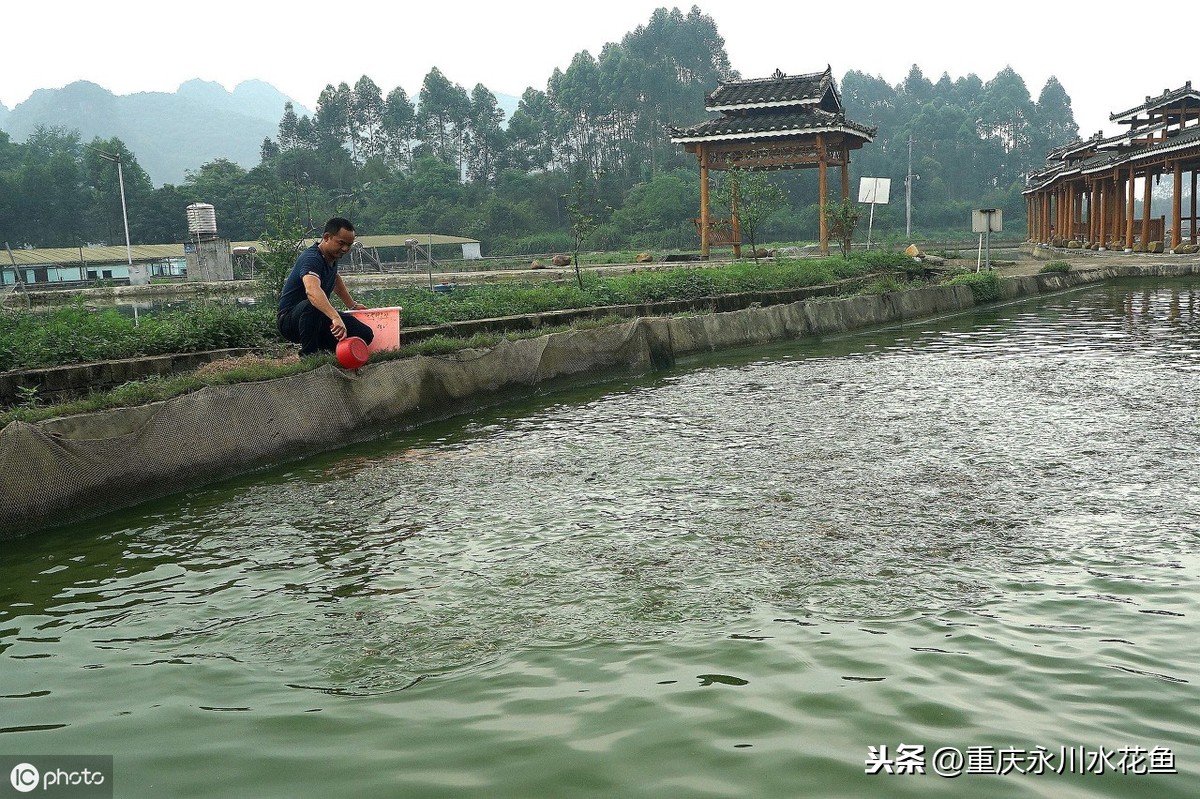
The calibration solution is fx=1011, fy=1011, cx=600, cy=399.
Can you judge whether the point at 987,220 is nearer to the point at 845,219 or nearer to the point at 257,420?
the point at 845,219

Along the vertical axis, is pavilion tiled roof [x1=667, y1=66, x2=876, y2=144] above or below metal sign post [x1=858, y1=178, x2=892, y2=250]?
above

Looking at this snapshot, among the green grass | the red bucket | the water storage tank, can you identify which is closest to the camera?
the red bucket

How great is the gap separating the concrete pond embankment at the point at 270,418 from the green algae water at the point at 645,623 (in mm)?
308

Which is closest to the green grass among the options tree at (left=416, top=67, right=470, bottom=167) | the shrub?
the shrub

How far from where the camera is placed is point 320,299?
878 cm

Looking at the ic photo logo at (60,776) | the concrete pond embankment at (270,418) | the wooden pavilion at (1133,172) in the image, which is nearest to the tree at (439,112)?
the wooden pavilion at (1133,172)

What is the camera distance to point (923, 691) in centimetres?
365

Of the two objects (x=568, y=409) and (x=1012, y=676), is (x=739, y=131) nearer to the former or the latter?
(x=568, y=409)

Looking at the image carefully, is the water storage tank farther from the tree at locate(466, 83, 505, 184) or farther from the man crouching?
the tree at locate(466, 83, 505, 184)

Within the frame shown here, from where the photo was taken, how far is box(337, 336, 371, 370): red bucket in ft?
29.8

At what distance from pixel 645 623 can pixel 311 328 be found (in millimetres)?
6139

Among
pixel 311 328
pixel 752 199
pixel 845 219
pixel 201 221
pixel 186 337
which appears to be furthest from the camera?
pixel 201 221

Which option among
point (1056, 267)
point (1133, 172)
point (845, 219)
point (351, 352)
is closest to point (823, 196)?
point (845, 219)

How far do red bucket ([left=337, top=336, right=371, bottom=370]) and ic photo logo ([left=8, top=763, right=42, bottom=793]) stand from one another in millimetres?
5970
